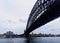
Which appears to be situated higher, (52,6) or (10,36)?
(10,36)

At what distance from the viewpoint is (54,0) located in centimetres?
1814

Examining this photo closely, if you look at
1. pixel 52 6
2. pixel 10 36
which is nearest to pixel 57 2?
pixel 52 6

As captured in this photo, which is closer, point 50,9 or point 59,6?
point 59,6

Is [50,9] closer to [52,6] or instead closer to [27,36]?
[52,6]

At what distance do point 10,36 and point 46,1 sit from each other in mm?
142733

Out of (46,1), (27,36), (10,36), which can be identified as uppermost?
(10,36)

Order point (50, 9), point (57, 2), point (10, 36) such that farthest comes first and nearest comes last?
point (10, 36), point (50, 9), point (57, 2)

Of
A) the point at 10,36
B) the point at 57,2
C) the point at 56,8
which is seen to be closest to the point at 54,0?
the point at 57,2

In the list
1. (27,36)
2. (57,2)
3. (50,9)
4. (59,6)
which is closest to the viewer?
(57,2)

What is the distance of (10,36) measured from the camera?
533ft

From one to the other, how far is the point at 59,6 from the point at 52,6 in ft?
2.40

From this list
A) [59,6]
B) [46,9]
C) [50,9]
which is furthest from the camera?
[46,9]

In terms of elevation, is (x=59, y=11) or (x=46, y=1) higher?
(x=46, y=1)

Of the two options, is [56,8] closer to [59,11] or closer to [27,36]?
[59,11]
